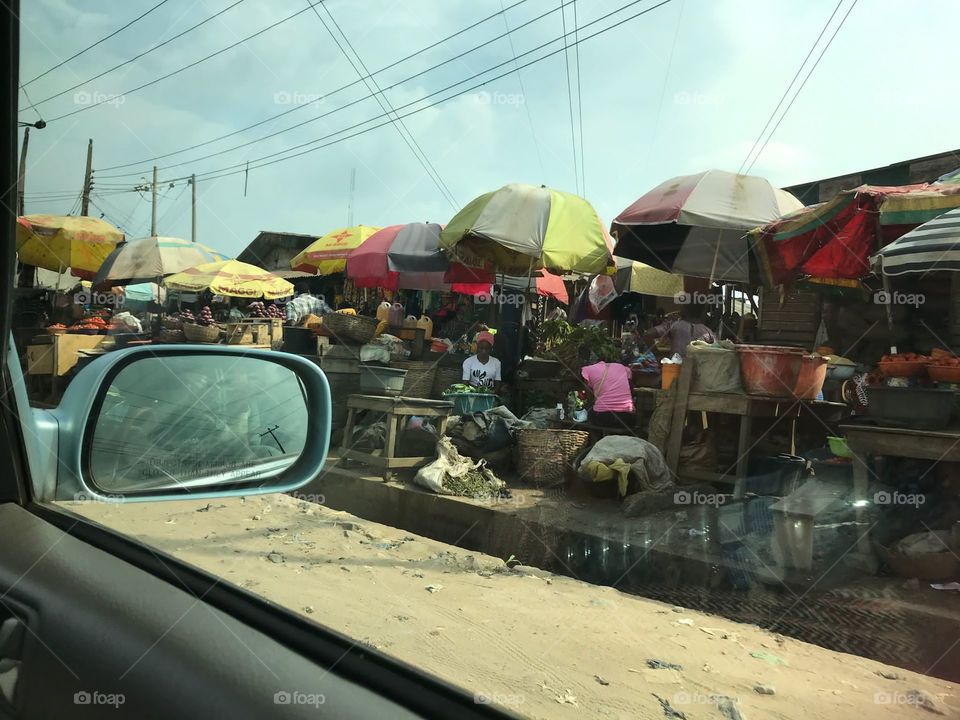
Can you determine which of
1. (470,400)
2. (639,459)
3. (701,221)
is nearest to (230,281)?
(470,400)

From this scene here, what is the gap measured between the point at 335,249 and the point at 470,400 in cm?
677

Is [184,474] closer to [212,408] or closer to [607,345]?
[212,408]

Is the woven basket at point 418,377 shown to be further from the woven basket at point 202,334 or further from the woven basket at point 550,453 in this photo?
the woven basket at point 202,334

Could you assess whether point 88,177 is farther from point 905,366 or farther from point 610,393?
point 610,393

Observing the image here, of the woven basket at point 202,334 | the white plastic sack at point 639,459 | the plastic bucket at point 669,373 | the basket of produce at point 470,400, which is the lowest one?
the white plastic sack at point 639,459

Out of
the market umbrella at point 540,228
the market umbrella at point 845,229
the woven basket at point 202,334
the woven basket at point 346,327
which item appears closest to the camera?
the market umbrella at point 845,229

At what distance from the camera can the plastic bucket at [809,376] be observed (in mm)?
6234

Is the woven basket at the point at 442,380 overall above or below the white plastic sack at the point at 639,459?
above

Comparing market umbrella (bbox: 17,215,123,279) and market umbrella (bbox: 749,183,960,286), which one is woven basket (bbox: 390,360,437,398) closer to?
market umbrella (bbox: 749,183,960,286)

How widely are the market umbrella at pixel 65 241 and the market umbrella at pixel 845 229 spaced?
17.6 ft

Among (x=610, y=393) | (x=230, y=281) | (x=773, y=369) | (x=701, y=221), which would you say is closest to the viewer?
(x=773, y=369)

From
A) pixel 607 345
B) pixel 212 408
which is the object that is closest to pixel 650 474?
pixel 607 345

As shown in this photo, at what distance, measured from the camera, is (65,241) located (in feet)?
9.46

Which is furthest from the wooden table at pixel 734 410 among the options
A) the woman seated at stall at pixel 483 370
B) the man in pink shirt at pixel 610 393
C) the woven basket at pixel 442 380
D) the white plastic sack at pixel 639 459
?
the woven basket at pixel 442 380
